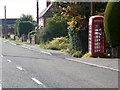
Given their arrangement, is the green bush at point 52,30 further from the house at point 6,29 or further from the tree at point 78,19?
the house at point 6,29

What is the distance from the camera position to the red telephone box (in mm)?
30406

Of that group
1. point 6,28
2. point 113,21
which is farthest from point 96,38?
point 6,28

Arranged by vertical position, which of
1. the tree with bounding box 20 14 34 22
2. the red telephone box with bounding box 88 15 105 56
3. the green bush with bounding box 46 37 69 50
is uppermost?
the tree with bounding box 20 14 34 22

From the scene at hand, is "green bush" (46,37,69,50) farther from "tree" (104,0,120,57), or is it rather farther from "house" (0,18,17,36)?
"house" (0,18,17,36)

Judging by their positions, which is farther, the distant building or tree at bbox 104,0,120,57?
the distant building

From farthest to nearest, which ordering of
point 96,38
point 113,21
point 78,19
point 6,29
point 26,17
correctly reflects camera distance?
1. point 6,29
2. point 26,17
3. point 78,19
4. point 96,38
5. point 113,21

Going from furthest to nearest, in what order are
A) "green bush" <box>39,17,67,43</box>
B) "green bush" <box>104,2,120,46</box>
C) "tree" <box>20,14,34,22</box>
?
"tree" <box>20,14,34,22</box>, "green bush" <box>39,17,67,43</box>, "green bush" <box>104,2,120,46</box>

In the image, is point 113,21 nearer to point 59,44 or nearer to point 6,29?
point 59,44

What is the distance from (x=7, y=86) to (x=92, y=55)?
17.1m

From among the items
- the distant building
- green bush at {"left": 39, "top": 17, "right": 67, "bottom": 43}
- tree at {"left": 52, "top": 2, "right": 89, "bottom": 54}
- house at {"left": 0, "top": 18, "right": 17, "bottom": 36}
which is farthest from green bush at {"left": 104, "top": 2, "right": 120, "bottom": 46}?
the distant building

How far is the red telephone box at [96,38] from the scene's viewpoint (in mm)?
30406

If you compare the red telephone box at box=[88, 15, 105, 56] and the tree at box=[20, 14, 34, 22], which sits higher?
the tree at box=[20, 14, 34, 22]

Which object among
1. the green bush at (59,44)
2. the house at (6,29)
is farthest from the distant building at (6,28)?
the green bush at (59,44)

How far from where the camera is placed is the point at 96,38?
3091 cm
